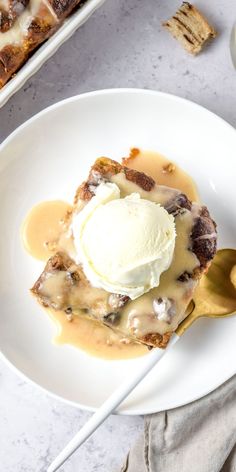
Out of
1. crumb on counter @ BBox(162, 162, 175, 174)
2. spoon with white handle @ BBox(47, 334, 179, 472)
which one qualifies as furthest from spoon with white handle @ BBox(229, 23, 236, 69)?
spoon with white handle @ BBox(47, 334, 179, 472)

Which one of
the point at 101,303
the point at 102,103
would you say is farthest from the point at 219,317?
the point at 102,103

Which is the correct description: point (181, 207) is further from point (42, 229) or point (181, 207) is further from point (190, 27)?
point (190, 27)

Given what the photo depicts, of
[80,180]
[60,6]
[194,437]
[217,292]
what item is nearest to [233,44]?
[60,6]

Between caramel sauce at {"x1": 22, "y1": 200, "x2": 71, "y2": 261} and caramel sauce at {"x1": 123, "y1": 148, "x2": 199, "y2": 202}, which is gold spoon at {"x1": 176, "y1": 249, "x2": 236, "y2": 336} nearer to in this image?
caramel sauce at {"x1": 123, "y1": 148, "x2": 199, "y2": 202}

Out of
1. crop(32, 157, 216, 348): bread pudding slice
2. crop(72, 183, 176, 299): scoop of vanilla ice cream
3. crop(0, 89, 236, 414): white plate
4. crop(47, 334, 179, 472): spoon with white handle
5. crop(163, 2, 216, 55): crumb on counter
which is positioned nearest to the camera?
crop(72, 183, 176, 299): scoop of vanilla ice cream

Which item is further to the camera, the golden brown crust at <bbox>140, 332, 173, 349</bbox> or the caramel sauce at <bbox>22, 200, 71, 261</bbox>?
the caramel sauce at <bbox>22, 200, 71, 261</bbox>
